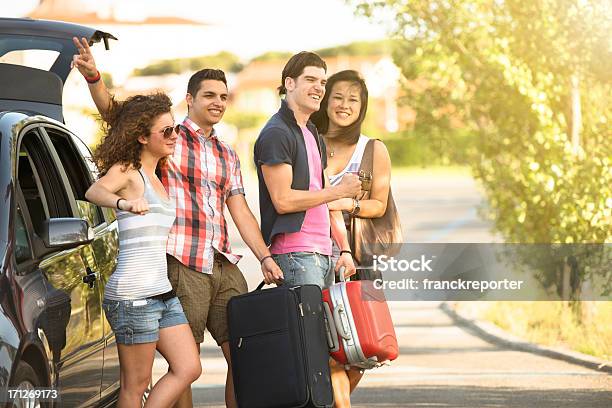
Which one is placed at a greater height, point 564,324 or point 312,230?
point 312,230

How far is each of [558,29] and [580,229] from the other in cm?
166

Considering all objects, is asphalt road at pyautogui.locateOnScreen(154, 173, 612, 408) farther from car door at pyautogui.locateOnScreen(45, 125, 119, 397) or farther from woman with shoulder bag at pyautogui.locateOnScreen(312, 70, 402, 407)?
car door at pyautogui.locateOnScreen(45, 125, 119, 397)

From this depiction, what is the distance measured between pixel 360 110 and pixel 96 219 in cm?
137

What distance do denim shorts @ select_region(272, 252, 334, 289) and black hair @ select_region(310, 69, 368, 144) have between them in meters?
0.75

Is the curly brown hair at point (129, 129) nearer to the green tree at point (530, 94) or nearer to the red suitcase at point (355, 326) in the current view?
the red suitcase at point (355, 326)

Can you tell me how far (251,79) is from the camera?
342ft

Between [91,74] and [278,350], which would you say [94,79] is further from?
[278,350]

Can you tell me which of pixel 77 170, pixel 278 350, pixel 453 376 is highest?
pixel 77 170

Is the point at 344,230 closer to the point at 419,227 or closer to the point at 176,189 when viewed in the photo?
the point at 176,189

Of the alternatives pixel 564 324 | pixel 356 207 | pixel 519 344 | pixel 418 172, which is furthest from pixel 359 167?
pixel 418 172

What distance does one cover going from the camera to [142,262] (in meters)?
6.39

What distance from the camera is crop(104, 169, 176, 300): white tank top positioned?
638 cm

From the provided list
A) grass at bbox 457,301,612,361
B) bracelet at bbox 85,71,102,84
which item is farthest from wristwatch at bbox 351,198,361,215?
grass at bbox 457,301,612,361

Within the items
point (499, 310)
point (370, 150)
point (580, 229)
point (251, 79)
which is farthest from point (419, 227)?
point (251, 79)
